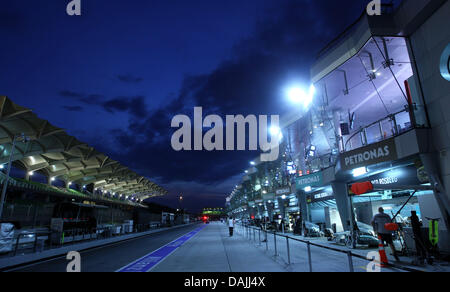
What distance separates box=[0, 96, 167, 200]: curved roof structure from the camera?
2658 centimetres

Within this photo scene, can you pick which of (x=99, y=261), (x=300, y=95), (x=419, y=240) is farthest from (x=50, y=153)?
(x=419, y=240)

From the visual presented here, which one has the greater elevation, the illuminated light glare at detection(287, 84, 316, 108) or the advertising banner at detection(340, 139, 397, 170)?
the illuminated light glare at detection(287, 84, 316, 108)

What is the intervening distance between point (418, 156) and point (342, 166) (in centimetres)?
397

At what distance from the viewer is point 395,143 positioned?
10.6 m

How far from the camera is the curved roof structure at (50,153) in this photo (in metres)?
26.6

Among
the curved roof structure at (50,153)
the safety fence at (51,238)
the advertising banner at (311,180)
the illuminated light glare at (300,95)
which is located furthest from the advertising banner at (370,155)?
the curved roof structure at (50,153)

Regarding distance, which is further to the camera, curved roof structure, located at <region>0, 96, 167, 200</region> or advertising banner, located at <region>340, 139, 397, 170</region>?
curved roof structure, located at <region>0, 96, 167, 200</region>

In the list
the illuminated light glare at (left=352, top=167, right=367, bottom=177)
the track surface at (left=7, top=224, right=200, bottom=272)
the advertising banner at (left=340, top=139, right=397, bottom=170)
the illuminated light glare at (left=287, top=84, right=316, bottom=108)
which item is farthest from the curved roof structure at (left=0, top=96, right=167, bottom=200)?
the illuminated light glare at (left=352, top=167, right=367, bottom=177)

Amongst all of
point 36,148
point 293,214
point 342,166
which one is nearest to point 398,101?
point 342,166

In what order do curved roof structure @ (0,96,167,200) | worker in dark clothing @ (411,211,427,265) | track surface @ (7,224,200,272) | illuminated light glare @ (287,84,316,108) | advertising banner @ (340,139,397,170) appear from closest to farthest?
worker in dark clothing @ (411,211,427,265)
track surface @ (7,224,200,272)
advertising banner @ (340,139,397,170)
illuminated light glare @ (287,84,316,108)
curved roof structure @ (0,96,167,200)

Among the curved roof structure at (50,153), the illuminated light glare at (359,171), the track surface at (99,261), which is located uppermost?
the curved roof structure at (50,153)

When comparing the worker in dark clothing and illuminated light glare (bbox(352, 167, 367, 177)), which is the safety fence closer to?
the worker in dark clothing

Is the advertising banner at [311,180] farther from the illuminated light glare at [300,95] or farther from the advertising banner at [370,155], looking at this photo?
the illuminated light glare at [300,95]

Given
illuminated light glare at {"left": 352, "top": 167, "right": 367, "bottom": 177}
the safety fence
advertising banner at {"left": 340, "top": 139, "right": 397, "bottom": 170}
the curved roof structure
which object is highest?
the curved roof structure
